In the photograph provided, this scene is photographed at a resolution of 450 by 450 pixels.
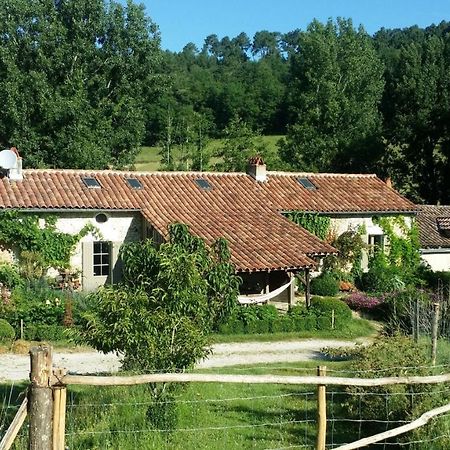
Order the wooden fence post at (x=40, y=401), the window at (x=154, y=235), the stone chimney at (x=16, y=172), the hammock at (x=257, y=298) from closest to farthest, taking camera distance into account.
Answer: the wooden fence post at (x=40, y=401) → the hammock at (x=257, y=298) → the window at (x=154, y=235) → the stone chimney at (x=16, y=172)

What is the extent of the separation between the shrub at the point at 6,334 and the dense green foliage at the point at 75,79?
2214 cm

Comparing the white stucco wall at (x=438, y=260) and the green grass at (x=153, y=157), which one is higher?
the green grass at (x=153, y=157)

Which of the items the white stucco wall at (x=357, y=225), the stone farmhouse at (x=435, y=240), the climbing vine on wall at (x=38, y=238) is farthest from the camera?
the stone farmhouse at (x=435, y=240)

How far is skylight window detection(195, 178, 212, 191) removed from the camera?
29.3 metres

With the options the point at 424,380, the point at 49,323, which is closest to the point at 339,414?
the point at 424,380

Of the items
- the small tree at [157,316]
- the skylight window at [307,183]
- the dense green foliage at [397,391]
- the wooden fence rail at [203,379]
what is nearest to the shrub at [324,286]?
the skylight window at [307,183]

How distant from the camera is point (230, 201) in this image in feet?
93.6

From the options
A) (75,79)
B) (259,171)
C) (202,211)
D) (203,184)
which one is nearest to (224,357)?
(202,211)

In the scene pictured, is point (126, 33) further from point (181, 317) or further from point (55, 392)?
point (55, 392)

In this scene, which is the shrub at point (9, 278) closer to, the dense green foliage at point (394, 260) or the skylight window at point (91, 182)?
the skylight window at point (91, 182)

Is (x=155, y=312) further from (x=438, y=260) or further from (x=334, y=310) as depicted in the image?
(x=438, y=260)

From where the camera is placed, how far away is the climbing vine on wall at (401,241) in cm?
3083

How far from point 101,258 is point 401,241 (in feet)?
42.5

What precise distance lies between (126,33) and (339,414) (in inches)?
1419
